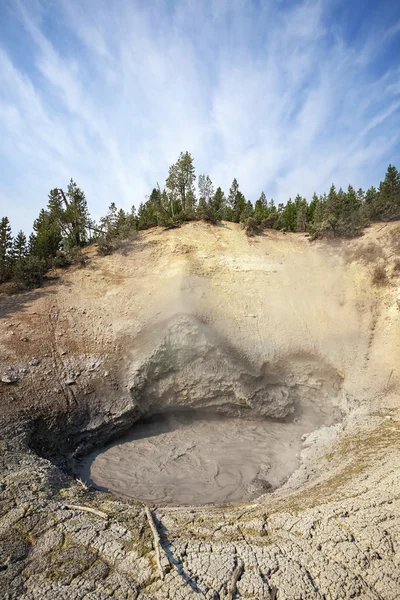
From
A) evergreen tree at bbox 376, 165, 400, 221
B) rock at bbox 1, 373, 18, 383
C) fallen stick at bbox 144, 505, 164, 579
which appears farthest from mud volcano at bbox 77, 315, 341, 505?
evergreen tree at bbox 376, 165, 400, 221

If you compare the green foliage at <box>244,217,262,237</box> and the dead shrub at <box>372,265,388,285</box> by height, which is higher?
the green foliage at <box>244,217,262,237</box>

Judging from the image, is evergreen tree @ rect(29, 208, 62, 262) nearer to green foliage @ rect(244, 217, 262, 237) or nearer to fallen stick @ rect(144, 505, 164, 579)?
green foliage @ rect(244, 217, 262, 237)

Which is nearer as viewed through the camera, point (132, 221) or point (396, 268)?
→ point (396, 268)

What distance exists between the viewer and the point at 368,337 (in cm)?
1432

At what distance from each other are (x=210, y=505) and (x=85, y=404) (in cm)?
560

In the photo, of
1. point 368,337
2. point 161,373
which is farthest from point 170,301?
point 368,337

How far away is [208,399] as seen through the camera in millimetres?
12992

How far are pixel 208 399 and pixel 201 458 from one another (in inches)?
99.5

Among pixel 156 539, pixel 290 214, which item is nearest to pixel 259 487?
pixel 156 539

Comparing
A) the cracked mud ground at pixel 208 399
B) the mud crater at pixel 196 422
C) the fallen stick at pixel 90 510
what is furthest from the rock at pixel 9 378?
the fallen stick at pixel 90 510

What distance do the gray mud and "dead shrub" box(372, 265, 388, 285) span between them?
7.52 m

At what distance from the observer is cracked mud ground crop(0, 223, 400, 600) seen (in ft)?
16.1

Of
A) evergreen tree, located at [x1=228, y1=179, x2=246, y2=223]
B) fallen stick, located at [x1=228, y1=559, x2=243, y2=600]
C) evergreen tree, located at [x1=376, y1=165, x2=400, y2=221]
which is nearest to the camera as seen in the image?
fallen stick, located at [x1=228, y1=559, x2=243, y2=600]

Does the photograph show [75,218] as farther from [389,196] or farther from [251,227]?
[389,196]
